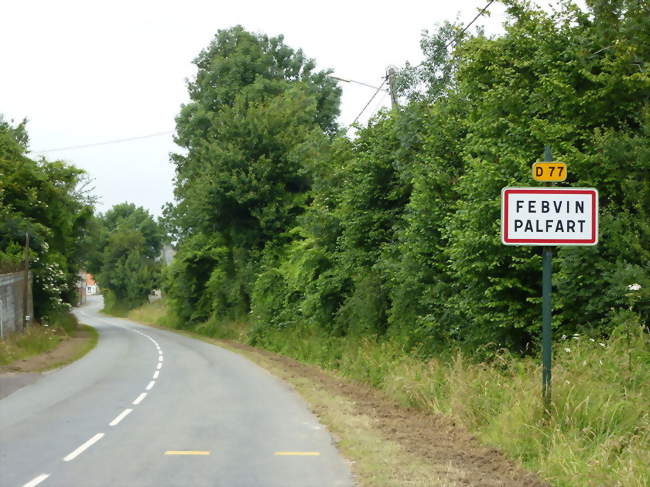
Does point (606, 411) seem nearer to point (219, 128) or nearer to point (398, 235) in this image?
point (398, 235)

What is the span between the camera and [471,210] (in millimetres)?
12375

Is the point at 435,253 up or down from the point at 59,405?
up

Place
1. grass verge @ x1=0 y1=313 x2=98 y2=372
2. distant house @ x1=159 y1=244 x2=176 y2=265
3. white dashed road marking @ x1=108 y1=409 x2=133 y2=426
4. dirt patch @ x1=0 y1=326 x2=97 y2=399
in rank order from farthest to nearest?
distant house @ x1=159 y1=244 x2=176 y2=265 → grass verge @ x1=0 y1=313 x2=98 y2=372 → dirt patch @ x1=0 y1=326 x2=97 y2=399 → white dashed road marking @ x1=108 y1=409 x2=133 y2=426

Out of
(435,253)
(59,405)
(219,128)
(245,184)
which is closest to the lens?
(59,405)

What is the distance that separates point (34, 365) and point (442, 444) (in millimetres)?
17559

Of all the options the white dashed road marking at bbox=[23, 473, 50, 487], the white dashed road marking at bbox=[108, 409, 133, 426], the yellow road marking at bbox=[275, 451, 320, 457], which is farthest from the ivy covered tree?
the white dashed road marking at bbox=[23, 473, 50, 487]

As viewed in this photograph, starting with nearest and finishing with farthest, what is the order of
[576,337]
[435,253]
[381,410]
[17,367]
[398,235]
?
1. [576,337]
2. [381,410]
3. [435,253]
4. [398,235]
5. [17,367]

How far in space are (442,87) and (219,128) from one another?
21.6 m

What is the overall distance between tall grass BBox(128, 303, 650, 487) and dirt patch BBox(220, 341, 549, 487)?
0.18m

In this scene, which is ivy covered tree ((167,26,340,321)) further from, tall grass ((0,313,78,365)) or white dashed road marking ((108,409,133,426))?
white dashed road marking ((108,409,133,426))

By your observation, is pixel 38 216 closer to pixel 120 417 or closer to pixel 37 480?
pixel 120 417

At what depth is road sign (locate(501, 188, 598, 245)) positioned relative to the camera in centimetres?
797

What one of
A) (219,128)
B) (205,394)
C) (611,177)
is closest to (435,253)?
(611,177)

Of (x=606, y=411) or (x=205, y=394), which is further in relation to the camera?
(x=205, y=394)
